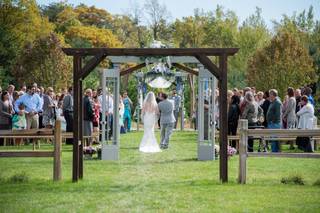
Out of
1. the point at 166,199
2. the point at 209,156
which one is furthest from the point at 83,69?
the point at 209,156

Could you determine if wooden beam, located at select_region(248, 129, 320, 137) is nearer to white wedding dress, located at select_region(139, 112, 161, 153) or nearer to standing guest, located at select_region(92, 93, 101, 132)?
white wedding dress, located at select_region(139, 112, 161, 153)

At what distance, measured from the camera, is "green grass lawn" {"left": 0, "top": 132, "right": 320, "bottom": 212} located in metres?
11.5

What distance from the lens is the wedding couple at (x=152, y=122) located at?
24.1 meters

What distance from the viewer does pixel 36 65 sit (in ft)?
140

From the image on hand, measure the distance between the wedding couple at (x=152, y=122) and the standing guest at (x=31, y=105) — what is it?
402 cm

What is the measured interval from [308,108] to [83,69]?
1020 centimetres

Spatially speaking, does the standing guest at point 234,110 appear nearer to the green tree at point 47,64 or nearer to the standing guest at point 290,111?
the standing guest at point 290,111

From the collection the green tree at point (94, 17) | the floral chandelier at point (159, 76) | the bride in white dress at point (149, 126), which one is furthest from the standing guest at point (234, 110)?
the green tree at point (94, 17)

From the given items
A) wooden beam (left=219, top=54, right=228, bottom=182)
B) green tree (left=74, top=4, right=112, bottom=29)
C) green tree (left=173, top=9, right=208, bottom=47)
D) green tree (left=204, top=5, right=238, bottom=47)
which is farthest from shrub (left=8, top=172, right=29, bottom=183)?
green tree (left=74, top=4, right=112, bottom=29)

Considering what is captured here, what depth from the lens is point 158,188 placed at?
13.7 meters

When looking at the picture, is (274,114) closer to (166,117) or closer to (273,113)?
(273,113)

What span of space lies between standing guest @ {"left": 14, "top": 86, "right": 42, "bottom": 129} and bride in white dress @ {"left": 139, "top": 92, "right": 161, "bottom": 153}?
4020 millimetres

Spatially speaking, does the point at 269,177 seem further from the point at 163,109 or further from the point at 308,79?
the point at 308,79

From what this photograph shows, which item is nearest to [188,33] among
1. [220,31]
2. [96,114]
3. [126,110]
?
[220,31]
